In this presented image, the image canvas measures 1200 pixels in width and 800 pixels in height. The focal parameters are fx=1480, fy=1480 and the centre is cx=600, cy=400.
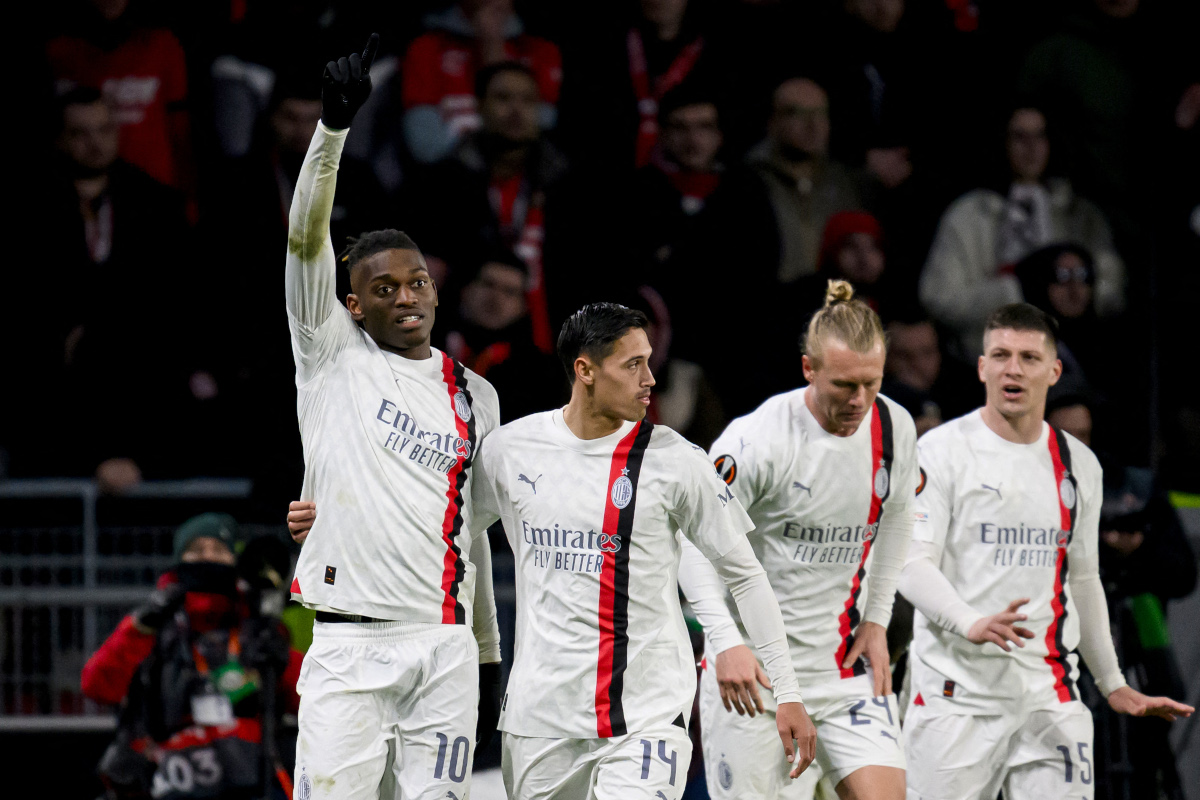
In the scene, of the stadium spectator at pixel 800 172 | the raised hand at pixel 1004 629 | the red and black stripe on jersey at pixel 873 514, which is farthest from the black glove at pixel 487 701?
the stadium spectator at pixel 800 172

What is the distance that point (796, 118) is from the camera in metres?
8.14

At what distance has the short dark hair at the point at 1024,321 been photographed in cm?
509

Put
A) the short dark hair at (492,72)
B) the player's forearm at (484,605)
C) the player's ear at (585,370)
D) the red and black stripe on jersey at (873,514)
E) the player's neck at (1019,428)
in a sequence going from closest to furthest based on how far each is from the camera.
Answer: the player's ear at (585,370)
the player's forearm at (484,605)
the red and black stripe on jersey at (873,514)
the player's neck at (1019,428)
the short dark hair at (492,72)

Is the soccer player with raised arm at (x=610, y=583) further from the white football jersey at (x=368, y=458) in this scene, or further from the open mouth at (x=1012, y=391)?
the open mouth at (x=1012, y=391)

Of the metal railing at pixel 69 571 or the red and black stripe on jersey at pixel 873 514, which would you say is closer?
the red and black stripe on jersey at pixel 873 514

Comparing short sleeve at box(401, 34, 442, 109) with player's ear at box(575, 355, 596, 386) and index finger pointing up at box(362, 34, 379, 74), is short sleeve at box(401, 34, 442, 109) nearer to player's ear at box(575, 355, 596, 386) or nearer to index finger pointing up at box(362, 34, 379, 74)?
index finger pointing up at box(362, 34, 379, 74)

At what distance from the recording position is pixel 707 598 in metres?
4.32

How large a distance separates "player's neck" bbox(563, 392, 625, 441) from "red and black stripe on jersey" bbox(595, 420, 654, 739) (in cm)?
5

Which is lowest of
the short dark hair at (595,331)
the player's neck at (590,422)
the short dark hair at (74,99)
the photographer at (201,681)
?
the photographer at (201,681)

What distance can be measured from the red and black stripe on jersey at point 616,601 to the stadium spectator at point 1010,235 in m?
4.14

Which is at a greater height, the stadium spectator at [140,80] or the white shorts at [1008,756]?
the stadium spectator at [140,80]

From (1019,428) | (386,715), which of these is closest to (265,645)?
(386,715)

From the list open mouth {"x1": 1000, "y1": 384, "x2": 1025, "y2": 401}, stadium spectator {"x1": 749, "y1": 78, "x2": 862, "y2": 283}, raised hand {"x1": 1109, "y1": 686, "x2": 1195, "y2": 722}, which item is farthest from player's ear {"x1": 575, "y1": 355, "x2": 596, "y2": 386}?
stadium spectator {"x1": 749, "y1": 78, "x2": 862, "y2": 283}

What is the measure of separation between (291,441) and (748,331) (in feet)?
7.98
